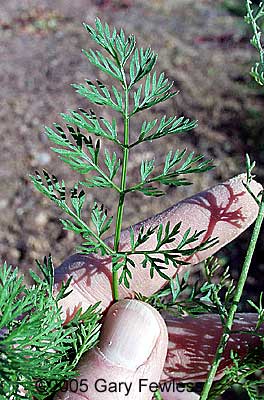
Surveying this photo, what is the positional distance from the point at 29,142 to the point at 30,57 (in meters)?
1.19

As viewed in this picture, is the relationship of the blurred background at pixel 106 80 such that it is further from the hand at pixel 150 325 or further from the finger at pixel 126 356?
the finger at pixel 126 356

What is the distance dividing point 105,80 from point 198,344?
10.2ft

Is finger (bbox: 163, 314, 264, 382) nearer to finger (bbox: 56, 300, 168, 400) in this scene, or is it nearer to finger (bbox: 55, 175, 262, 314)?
finger (bbox: 55, 175, 262, 314)

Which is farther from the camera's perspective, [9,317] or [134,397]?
[134,397]

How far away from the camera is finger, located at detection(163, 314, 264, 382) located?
1.69 m

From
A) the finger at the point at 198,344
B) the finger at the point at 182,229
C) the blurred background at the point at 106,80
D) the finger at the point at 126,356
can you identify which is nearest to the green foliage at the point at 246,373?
the finger at the point at 126,356

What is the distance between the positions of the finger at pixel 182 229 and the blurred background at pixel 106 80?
161 cm

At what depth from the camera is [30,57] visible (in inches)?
193

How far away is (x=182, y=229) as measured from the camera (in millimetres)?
1694

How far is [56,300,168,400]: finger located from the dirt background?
1837 millimetres

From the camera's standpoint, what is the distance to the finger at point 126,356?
4.51 feet

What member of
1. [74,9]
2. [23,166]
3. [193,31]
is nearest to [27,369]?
[23,166]

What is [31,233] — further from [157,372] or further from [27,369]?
[27,369]

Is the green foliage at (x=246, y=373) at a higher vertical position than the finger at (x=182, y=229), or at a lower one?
lower
